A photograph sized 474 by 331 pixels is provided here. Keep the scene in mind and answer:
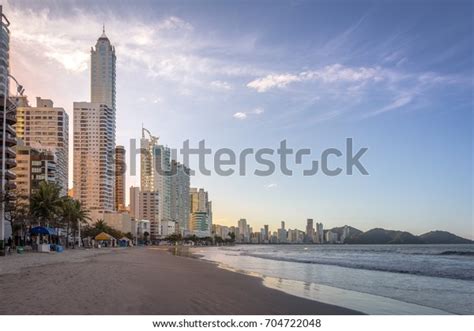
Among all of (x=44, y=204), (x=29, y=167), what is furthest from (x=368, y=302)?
(x=29, y=167)

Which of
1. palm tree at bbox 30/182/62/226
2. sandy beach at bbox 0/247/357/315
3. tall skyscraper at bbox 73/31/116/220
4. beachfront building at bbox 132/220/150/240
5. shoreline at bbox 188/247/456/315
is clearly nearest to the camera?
sandy beach at bbox 0/247/357/315

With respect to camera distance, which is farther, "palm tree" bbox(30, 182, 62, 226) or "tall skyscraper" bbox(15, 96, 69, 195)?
"tall skyscraper" bbox(15, 96, 69, 195)

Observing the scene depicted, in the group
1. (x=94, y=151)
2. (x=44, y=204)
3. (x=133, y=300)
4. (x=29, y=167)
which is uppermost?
(x=94, y=151)

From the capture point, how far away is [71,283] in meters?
13.7

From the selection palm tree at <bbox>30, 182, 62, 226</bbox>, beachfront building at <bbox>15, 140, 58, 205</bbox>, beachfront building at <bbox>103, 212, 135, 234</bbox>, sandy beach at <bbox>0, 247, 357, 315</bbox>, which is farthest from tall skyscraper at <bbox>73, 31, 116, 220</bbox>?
sandy beach at <bbox>0, 247, 357, 315</bbox>

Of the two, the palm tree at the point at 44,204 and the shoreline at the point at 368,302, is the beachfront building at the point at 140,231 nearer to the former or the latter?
the palm tree at the point at 44,204

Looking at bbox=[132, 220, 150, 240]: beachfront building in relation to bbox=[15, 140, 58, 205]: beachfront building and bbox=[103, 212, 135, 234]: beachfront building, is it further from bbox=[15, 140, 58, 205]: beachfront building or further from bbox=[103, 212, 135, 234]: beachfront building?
bbox=[15, 140, 58, 205]: beachfront building

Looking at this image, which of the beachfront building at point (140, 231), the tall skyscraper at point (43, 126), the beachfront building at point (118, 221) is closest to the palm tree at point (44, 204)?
the tall skyscraper at point (43, 126)

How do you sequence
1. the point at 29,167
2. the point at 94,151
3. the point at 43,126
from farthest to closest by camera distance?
1. the point at 94,151
2. the point at 43,126
3. the point at 29,167

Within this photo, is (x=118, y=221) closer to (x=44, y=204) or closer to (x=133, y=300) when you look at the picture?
(x=44, y=204)

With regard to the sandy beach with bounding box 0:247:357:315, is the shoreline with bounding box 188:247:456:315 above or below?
below

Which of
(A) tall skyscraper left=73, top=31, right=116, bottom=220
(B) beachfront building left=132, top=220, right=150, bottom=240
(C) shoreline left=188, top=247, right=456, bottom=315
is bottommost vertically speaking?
(B) beachfront building left=132, top=220, right=150, bottom=240
